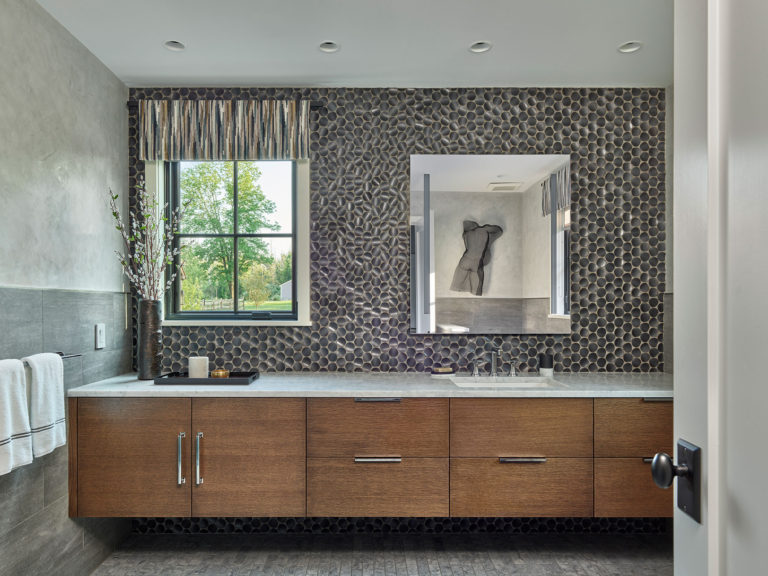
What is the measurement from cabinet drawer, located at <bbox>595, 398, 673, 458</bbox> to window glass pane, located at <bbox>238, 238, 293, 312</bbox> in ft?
5.99

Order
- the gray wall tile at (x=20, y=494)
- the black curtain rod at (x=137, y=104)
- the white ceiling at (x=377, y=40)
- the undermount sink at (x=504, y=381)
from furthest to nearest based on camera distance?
1. the black curtain rod at (x=137, y=104)
2. the undermount sink at (x=504, y=381)
3. the white ceiling at (x=377, y=40)
4. the gray wall tile at (x=20, y=494)

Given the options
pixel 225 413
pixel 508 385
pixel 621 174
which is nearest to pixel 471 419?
pixel 508 385

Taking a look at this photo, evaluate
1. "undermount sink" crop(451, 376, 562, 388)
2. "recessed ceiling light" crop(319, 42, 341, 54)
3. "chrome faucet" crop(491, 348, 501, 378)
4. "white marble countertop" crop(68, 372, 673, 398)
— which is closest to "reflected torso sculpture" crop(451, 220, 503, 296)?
"chrome faucet" crop(491, 348, 501, 378)

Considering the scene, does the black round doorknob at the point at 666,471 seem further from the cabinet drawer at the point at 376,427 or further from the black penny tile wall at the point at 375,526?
the black penny tile wall at the point at 375,526

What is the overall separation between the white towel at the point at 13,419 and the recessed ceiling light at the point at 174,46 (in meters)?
1.64

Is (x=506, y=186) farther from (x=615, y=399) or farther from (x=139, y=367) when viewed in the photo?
(x=139, y=367)

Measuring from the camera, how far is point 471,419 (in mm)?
2545

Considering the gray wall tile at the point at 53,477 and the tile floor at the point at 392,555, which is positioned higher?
the gray wall tile at the point at 53,477

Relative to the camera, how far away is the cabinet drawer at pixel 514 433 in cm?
254

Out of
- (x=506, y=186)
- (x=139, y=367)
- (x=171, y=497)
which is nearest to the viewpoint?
(x=171, y=497)

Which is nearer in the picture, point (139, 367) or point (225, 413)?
point (225, 413)

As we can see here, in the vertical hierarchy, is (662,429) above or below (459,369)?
below

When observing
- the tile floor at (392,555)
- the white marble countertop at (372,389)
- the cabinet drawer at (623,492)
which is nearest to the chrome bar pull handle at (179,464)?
the white marble countertop at (372,389)

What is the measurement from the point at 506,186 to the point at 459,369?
43.7 inches
